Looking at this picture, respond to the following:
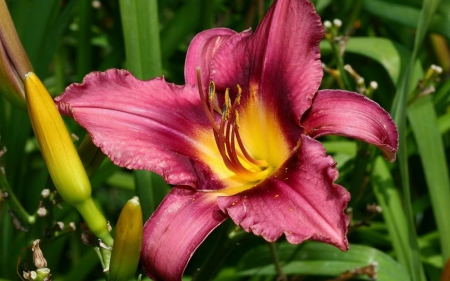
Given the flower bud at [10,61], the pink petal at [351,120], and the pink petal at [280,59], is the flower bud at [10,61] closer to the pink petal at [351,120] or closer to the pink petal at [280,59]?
the pink petal at [280,59]

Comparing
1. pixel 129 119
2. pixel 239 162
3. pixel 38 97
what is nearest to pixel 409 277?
pixel 239 162

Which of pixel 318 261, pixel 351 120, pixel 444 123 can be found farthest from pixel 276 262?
pixel 444 123

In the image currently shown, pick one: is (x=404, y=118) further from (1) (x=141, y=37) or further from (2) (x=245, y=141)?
(1) (x=141, y=37)

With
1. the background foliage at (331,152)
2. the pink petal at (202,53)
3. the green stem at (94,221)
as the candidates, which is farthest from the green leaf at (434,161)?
the green stem at (94,221)

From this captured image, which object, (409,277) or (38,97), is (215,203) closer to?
(38,97)

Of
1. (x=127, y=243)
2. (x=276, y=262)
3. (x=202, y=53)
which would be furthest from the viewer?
(x=276, y=262)

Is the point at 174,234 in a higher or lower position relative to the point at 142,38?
lower
